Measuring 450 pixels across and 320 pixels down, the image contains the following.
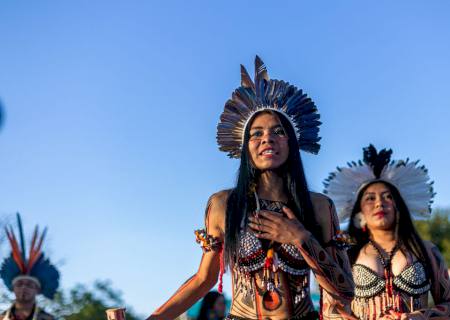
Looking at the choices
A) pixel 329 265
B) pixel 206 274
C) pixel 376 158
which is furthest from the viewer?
pixel 376 158

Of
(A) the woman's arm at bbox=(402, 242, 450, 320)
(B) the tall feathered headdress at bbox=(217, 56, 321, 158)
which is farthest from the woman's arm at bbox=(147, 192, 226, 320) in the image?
(A) the woman's arm at bbox=(402, 242, 450, 320)

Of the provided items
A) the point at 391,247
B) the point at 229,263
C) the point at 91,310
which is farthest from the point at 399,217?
the point at 91,310

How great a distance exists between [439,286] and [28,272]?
575cm

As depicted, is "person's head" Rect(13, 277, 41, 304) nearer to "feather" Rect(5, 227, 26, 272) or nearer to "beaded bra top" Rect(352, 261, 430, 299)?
"feather" Rect(5, 227, 26, 272)

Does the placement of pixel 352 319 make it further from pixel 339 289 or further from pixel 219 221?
pixel 219 221

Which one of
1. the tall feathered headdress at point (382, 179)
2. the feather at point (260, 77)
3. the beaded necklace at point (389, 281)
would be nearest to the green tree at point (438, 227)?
the tall feathered headdress at point (382, 179)

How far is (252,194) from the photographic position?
17.5 feet

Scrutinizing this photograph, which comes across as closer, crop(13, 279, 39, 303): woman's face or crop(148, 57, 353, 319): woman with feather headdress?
crop(148, 57, 353, 319): woman with feather headdress

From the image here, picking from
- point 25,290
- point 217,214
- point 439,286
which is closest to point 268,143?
point 217,214

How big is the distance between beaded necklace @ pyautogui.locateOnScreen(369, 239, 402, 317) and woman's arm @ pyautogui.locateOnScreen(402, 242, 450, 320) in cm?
30

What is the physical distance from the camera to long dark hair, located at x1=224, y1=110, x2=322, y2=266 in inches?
202

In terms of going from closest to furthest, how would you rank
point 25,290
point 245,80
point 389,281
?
point 245,80 → point 389,281 → point 25,290

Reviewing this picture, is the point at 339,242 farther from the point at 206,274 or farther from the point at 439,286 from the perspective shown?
the point at 439,286

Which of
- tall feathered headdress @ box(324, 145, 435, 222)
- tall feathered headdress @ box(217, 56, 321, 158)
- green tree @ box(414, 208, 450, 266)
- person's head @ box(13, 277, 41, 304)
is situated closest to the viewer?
tall feathered headdress @ box(217, 56, 321, 158)
